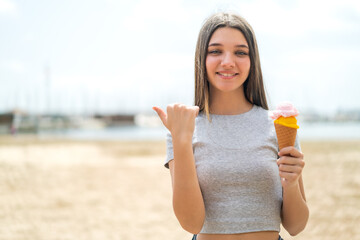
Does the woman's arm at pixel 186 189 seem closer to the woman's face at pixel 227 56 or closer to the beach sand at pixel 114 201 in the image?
the woman's face at pixel 227 56

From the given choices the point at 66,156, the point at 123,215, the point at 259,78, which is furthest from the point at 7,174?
the point at 259,78

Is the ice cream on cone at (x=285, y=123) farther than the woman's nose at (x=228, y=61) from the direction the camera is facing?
No

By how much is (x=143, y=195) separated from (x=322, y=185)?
17.6ft

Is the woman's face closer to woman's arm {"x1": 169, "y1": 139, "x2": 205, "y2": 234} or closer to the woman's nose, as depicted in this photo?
the woman's nose

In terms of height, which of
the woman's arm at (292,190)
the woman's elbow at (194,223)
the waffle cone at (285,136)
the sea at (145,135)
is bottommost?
the sea at (145,135)

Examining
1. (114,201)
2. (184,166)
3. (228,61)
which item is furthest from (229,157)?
(114,201)

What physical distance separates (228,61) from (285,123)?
1.61ft

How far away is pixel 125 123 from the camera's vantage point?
109 m

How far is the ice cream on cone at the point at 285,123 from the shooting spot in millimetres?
2176

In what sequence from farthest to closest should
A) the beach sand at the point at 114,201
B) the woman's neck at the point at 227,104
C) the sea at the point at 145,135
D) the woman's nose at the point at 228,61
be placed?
the sea at the point at 145,135 < the beach sand at the point at 114,201 < the woman's neck at the point at 227,104 < the woman's nose at the point at 228,61

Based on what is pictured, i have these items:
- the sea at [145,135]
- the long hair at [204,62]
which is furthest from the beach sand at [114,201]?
the sea at [145,135]

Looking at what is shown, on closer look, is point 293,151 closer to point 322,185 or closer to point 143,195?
point 143,195

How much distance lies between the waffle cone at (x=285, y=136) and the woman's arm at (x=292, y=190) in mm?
91

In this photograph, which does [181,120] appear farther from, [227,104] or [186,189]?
[227,104]
